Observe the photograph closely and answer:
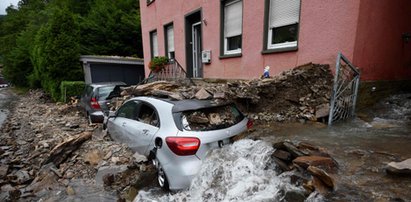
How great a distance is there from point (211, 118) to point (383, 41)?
471 centimetres

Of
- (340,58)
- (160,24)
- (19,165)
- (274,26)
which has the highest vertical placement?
(160,24)

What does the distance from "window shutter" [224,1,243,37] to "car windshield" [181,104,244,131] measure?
4330mm

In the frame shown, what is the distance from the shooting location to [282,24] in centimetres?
583

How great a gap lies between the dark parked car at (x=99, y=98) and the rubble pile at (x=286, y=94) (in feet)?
11.7

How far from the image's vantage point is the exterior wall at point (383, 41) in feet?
15.4

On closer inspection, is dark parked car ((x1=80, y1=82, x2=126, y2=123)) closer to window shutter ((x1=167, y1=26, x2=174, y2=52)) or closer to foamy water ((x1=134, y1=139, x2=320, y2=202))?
window shutter ((x1=167, y1=26, x2=174, y2=52))

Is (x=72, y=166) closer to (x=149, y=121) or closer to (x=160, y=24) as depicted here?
(x=149, y=121)

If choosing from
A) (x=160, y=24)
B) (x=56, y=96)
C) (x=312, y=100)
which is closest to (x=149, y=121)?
(x=312, y=100)

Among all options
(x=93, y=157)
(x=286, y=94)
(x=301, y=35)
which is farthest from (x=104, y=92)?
(x=301, y=35)

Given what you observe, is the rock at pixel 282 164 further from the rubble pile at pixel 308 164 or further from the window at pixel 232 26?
the window at pixel 232 26

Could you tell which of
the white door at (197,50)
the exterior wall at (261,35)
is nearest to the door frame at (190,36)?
the white door at (197,50)

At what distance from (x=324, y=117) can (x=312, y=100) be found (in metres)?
0.45

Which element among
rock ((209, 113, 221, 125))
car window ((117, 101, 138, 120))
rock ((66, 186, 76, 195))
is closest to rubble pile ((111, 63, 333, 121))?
car window ((117, 101, 138, 120))

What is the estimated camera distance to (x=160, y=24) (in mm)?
11719
